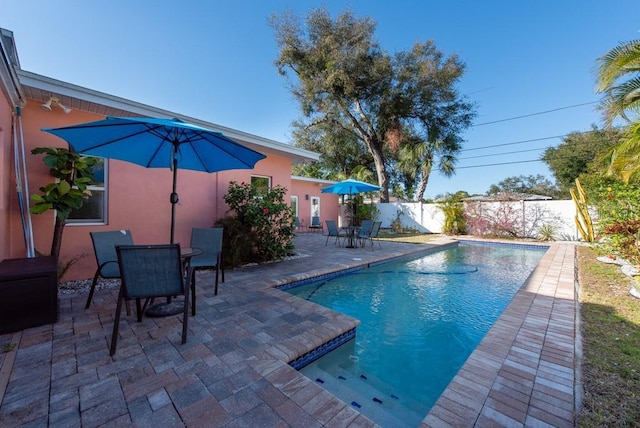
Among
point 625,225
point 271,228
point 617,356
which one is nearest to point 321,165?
point 271,228

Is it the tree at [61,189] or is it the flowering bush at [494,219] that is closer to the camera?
the tree at [61,189]

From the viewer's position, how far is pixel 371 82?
15.2 metres

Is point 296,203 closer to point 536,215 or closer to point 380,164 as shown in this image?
point 380,164

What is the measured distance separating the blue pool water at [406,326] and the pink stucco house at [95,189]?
10.9ft

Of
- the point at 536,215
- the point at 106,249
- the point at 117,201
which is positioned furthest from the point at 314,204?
the point at 106,249

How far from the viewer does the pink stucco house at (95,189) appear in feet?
12.7

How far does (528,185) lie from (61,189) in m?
50.8

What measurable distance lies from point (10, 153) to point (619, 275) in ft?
36.6

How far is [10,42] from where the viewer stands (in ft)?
13.4

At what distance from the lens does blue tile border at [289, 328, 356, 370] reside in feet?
8.06

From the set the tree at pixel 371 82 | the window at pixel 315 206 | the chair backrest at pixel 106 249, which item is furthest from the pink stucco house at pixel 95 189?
the tree at pixel 371 82

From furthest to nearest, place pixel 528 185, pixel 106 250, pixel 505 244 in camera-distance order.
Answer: pixel 528 185 < pixel 505 244 < pixel 106 250

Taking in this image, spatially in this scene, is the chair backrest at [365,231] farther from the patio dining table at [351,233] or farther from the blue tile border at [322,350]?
the blue tile border at [322,350]

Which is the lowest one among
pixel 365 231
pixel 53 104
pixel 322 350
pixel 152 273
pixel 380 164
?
pixel 322 350
